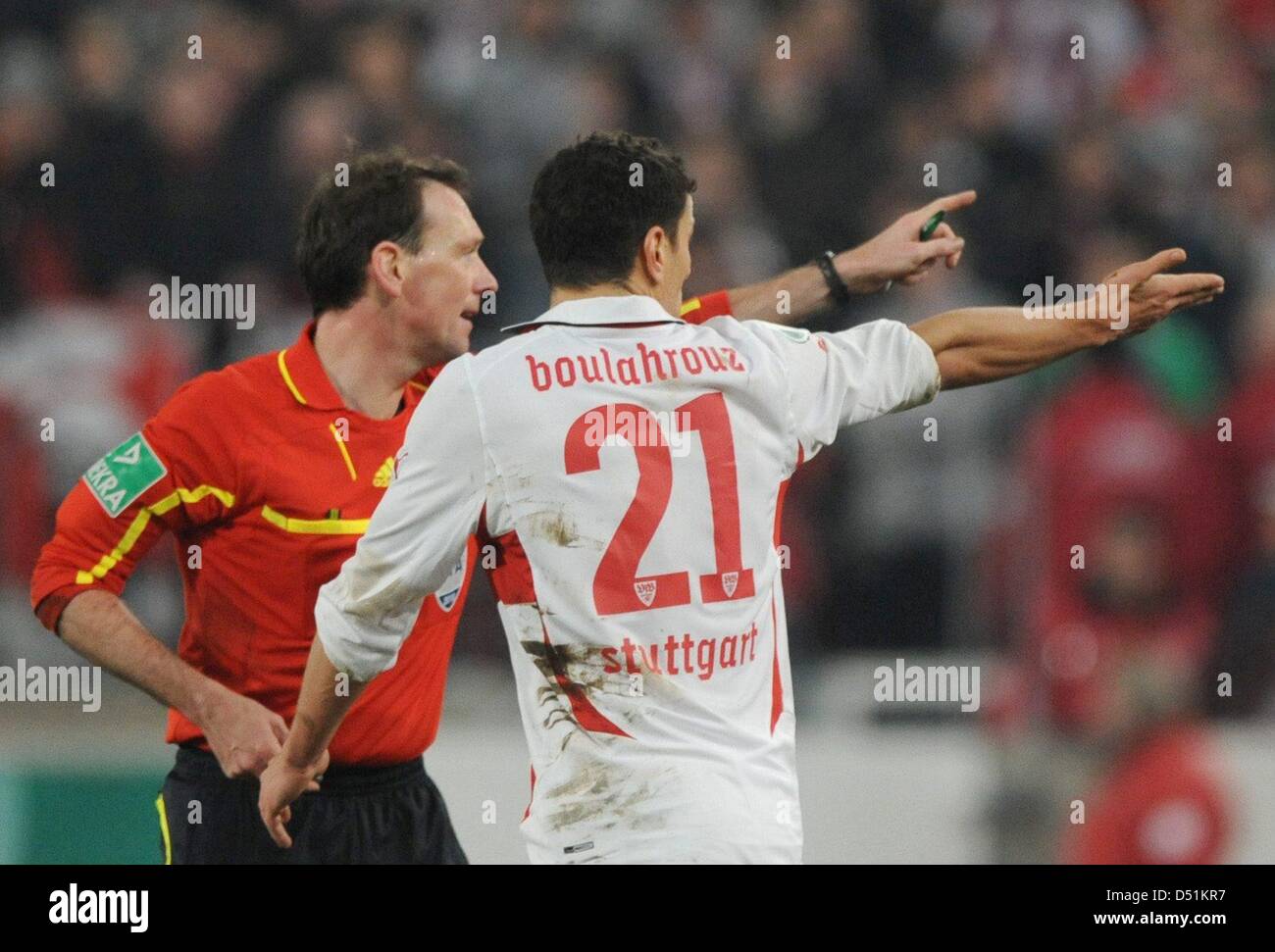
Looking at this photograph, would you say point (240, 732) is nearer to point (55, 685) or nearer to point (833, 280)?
point (833, 280)

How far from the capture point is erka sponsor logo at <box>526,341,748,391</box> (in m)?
3.11

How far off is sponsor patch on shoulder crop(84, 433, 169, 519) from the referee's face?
0.58 m

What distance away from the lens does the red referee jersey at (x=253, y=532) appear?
12.7ft

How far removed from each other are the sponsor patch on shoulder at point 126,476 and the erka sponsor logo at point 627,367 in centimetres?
108

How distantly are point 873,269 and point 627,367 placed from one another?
3.10 feet

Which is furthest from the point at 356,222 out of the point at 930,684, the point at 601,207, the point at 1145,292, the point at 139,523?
the point at 930,684

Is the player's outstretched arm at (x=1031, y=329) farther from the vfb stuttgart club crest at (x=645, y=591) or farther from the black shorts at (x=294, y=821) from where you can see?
the black shorts at (x=294, y=821)

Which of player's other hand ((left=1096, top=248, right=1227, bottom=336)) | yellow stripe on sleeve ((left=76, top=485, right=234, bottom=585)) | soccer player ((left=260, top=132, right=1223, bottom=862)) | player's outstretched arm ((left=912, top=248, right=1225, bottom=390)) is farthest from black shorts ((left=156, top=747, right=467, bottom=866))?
player's other hand ((left=1096, top=248, right=1227, bottom=336))

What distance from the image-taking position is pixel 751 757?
3.16 meters

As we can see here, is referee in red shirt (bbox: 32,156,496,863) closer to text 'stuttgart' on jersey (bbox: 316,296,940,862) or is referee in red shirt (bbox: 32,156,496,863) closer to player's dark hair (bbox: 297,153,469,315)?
player's dark hair (bbox: 297,153,469,315)

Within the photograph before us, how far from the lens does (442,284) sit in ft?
13.5

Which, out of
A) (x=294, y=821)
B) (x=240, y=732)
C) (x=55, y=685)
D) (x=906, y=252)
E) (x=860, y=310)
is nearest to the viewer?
(x=240, y=732)

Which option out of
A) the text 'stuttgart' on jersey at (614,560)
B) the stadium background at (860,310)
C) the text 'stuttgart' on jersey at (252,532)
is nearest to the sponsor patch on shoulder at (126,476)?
the text 'stuttgart' on jersey at (252,532)

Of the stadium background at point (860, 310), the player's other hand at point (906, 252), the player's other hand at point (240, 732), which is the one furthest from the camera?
the stadium background at point (860, 310)
